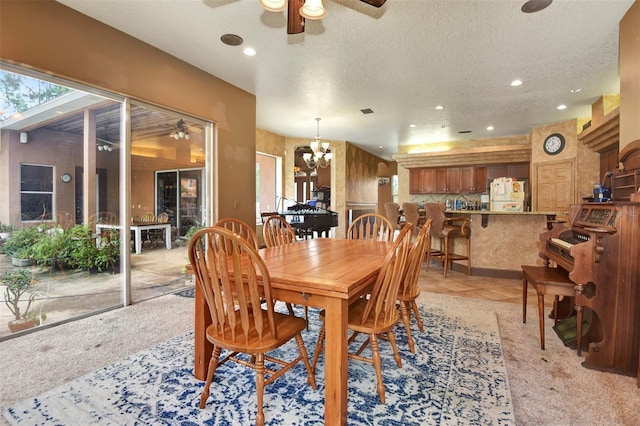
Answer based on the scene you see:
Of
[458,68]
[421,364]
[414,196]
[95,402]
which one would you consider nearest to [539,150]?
[414,196]

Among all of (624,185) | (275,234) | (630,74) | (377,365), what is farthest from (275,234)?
(630,74)

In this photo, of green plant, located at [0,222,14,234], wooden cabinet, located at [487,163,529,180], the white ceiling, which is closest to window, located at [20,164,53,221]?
green plant, located at [0,222,14,234]

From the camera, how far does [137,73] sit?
128 inches

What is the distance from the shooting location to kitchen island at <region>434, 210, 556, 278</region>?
14.2 ft

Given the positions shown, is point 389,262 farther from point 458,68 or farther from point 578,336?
point 458,68

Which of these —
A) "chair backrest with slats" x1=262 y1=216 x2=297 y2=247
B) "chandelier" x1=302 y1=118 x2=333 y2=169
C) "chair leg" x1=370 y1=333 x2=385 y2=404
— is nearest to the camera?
"chair leg" x1=370 y1=333 x2=385 y2=404

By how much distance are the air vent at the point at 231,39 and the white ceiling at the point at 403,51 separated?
0.06 m

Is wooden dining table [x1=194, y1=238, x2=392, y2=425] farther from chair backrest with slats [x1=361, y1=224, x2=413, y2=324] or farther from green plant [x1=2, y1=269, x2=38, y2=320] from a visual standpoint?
green plant [x1=2, y1=269, x2=38, y2=320]

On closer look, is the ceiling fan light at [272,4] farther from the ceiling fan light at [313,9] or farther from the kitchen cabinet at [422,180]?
the kitchen cabinet at [422,180]

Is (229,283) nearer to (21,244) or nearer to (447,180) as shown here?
(21,244)

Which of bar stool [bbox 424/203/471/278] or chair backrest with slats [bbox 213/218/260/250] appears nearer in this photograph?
chair backrest with slats [bbox 213/218/260/250]

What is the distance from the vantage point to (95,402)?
167cm

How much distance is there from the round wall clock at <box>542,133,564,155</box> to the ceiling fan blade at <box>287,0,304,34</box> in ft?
21.0

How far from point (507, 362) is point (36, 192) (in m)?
4.02
